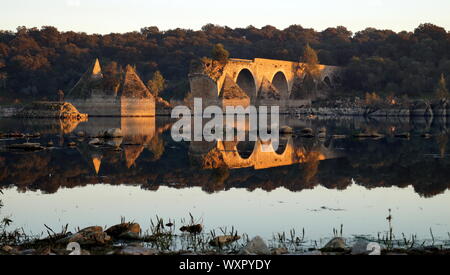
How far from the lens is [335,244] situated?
838cm

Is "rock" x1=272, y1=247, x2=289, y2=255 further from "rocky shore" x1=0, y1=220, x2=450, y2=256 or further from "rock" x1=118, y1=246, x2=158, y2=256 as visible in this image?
"rock" x1=118, y1=246, x2=158, y2=256

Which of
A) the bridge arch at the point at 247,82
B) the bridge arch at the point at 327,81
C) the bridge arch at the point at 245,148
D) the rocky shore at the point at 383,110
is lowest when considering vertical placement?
the bridge arch at the point at 245,148

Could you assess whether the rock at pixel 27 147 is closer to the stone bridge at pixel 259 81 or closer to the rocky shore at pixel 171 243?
the rocky shore at pixel 171 243

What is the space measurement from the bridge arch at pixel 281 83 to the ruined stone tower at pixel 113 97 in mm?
32197

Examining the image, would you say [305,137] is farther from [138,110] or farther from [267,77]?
[267,77]

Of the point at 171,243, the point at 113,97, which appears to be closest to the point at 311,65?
the point at 113,97

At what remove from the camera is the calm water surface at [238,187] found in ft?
35.1

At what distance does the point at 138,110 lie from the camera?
6900 centimetres

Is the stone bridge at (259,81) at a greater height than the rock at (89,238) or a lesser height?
greater

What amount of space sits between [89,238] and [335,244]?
381 centimetres

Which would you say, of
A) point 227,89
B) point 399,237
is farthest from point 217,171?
point 227,89

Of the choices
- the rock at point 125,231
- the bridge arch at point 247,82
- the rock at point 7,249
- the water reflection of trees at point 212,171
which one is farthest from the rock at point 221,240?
the bridge arch at point 247,82

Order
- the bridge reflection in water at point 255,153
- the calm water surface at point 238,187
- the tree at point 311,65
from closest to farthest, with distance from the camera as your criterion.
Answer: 1. the calm water surface at point 238,187
2. the bridge reflection in water at point 255,153
3. the tree at point 311,65

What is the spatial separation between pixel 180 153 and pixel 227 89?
51994mm
